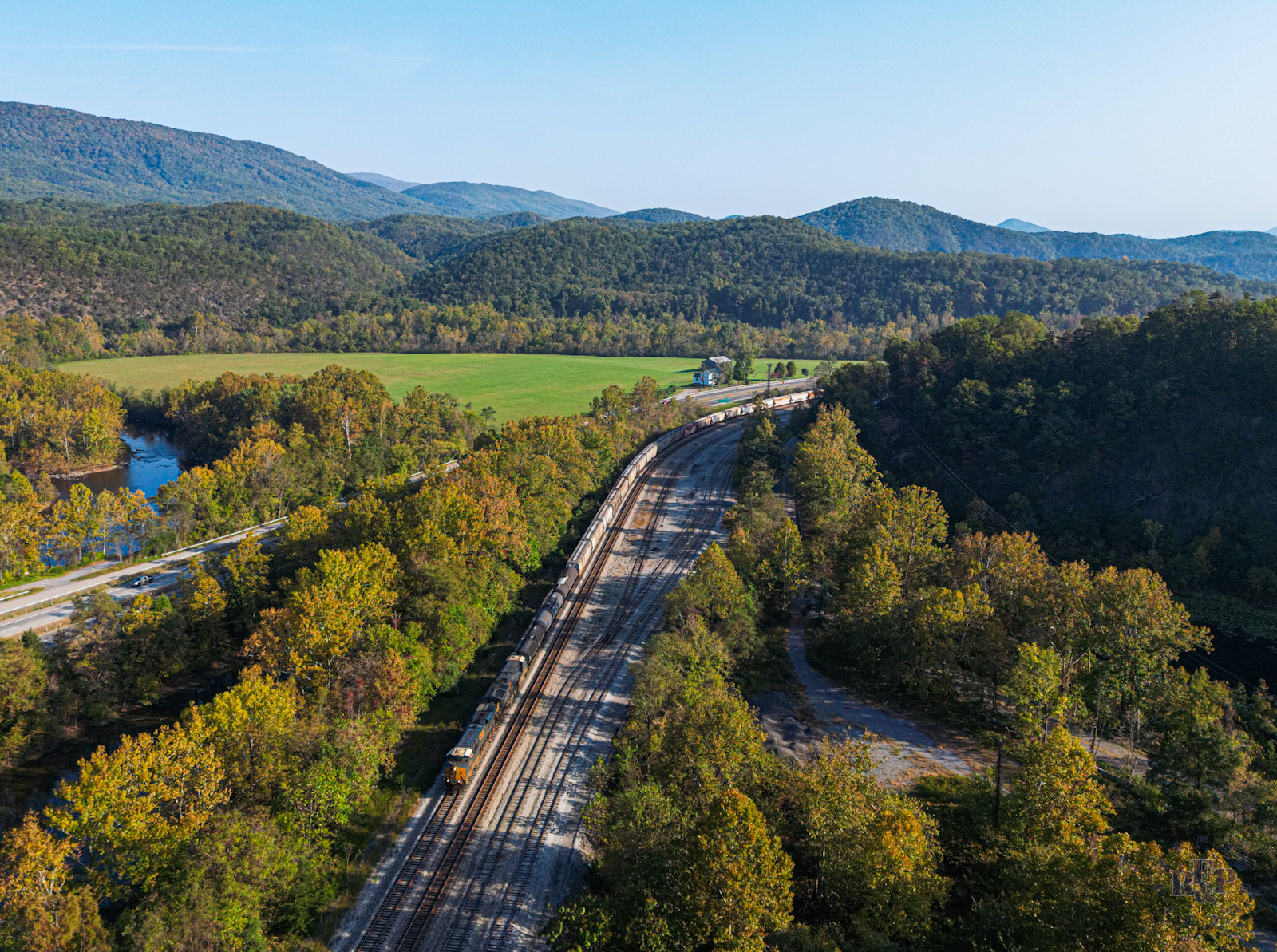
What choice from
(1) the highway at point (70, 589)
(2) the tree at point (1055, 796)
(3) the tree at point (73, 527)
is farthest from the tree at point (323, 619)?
(2) the tree at point (1055, 796)

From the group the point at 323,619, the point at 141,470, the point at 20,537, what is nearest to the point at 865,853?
the point at 323,619

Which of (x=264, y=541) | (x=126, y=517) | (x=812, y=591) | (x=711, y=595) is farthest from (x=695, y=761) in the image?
(x=126, y=517)

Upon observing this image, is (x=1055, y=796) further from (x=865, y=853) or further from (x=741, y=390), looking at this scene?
(x=741, y=390)

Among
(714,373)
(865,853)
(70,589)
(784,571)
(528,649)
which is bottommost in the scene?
(528,649)

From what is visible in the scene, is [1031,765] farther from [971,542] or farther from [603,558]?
[603,558]

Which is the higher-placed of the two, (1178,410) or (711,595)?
(1178,410)

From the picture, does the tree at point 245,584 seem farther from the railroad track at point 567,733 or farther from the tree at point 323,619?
the railroad track at point 567,733

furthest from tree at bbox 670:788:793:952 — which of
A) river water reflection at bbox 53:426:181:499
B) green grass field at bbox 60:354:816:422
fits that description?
green grass field at bbox 60:354:816:422
